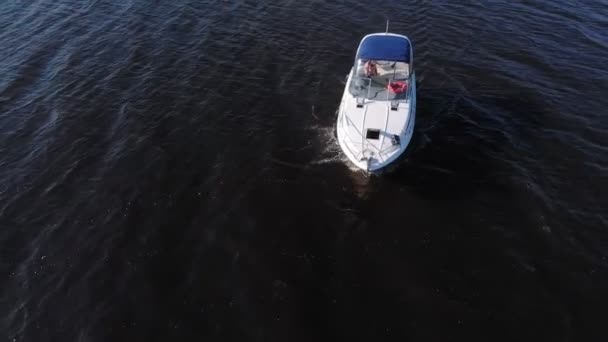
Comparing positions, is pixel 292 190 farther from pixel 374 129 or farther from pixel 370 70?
pixel 370 70

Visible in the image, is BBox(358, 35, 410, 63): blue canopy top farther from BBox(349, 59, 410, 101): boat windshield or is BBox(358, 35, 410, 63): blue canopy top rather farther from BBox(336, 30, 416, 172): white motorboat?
BBox(349, 59, 410, 101): boat windshield

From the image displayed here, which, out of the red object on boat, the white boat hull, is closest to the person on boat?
the red object on boat

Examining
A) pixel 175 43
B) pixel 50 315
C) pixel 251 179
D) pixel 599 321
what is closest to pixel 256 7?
pixel 175 43

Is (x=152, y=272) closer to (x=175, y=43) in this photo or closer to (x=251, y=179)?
(x=251, y=179)

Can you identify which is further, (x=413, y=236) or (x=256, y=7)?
(x=256, y=7)

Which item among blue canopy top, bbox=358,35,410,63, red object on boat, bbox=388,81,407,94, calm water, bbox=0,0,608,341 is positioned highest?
blue canopy top, bbox=358,35,410,63

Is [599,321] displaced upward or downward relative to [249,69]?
downward

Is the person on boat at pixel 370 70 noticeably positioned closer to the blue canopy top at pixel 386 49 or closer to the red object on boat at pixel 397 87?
the blue canopy top at pixel 386 49
